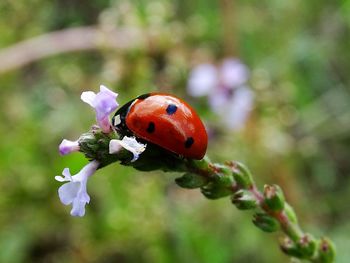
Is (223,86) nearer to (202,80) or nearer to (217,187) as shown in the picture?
(202,80)

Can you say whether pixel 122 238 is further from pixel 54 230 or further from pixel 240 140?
pixel 240 140

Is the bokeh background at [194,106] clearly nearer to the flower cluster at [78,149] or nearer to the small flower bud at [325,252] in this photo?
the small flower bud at [325,252]

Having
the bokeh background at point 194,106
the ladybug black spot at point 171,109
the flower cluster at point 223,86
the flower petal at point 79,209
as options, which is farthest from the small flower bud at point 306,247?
the flower cluster at point 223,86

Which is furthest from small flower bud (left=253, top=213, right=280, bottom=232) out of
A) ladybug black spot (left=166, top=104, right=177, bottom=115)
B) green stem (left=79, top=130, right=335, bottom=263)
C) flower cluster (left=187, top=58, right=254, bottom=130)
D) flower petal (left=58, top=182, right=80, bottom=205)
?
flower cluster (left=187, top=58, right=254, bottom=130)

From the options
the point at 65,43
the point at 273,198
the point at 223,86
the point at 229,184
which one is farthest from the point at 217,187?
the point at 65,43

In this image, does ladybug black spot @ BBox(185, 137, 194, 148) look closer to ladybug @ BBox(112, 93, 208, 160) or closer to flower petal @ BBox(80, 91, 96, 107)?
ladybug @ BBox(112, 93, 208, 160)

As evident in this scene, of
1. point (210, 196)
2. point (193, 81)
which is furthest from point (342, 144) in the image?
point (210, 196)

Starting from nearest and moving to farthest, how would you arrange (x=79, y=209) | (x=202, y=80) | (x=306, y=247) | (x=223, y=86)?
1. (x=79, y=209)
2. (x=306, y=247)
3. (x=202, y=80)
4. (x=223, y=86)
